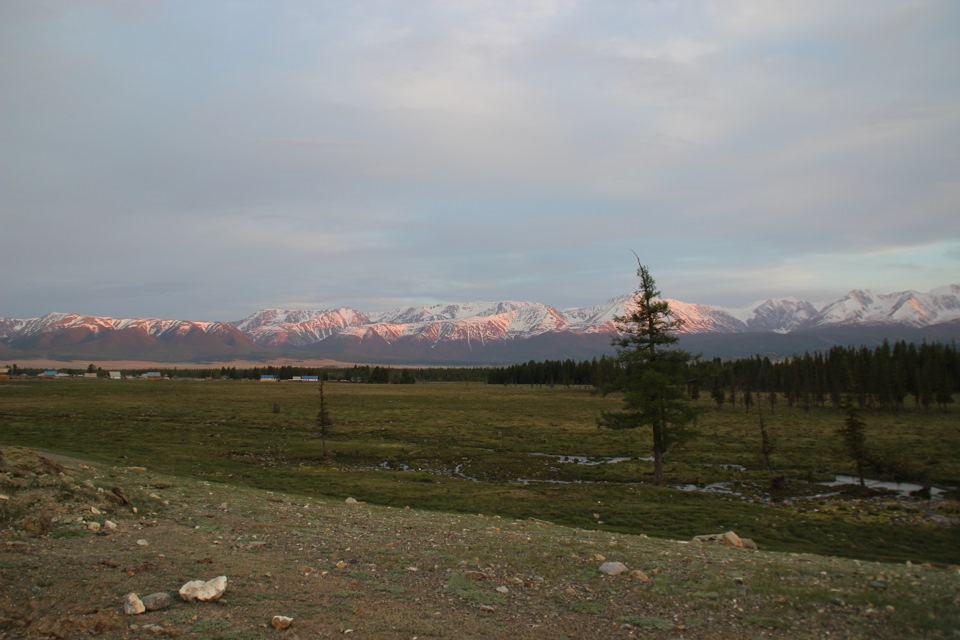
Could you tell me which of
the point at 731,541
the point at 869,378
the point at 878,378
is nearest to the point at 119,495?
the point at 731,541

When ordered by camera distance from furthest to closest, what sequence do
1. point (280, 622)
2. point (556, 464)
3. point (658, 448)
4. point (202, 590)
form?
point (556, 464) → point (658, 448) → point (202, 590) → point (280, 622)

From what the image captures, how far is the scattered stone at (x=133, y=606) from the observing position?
7668 mm

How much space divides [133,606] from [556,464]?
3240 centimetres

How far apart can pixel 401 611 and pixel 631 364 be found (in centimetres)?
2498

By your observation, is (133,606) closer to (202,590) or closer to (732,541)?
(202,590)

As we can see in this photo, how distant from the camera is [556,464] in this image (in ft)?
124

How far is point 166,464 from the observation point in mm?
31141

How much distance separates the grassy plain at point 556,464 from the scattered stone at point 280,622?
14.0m

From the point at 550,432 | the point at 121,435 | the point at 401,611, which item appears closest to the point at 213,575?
the point at 401,611

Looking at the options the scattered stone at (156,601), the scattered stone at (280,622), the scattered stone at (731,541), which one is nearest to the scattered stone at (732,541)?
the scattered stone at (731,541)

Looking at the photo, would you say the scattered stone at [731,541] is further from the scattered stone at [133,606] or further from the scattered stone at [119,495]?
the scattered stone at [119,495]

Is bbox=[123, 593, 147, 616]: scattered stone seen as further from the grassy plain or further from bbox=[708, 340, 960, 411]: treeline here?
bbox=[708, 340, 960, 411]: treeline

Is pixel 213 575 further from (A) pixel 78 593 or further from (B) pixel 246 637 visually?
(B) pixel 246 637

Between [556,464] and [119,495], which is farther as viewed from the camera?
[556,464]
